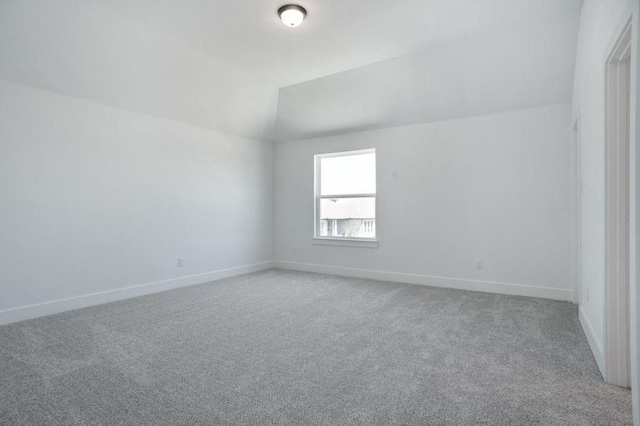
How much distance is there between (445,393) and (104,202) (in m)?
3.90

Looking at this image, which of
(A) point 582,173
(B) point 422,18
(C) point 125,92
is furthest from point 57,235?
(A) point 582,173

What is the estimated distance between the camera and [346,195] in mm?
5609

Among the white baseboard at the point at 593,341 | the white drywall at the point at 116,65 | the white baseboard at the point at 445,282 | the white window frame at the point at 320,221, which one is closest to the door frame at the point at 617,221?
the white baseboard at the point at 593,341

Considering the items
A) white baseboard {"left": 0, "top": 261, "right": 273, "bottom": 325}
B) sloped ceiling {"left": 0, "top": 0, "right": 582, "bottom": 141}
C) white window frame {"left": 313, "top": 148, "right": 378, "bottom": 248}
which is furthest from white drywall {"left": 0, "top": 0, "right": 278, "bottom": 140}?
white baseboard {"left": 0, "top": 261, "right": 273, "bottom": 325}

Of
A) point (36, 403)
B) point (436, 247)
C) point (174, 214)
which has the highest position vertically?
point (174, 214)

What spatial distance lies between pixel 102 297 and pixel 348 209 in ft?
11.7

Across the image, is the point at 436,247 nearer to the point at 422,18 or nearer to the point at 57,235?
the point at 422,18

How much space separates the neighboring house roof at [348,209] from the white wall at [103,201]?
1435mm

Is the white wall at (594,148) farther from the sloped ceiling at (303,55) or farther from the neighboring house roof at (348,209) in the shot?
the neighboring house roof at (348,209)

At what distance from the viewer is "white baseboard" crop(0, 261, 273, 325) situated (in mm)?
3275

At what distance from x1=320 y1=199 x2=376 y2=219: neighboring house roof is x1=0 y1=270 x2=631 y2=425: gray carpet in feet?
6.22

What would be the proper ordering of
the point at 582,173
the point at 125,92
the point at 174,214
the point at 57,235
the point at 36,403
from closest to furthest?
1. the point at 36,403
2. the point at 582,173
3. the point at 57,235
4. the point at 125,92
5. the point at 174,214

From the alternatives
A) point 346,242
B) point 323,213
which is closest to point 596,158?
point 346,242

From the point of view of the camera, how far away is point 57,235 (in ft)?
11.6
